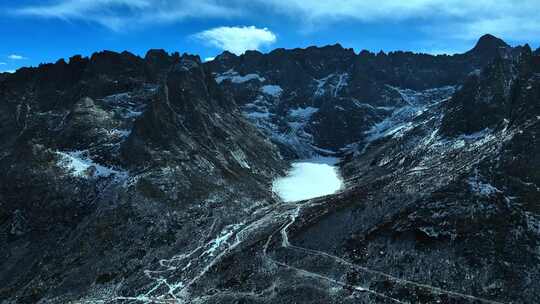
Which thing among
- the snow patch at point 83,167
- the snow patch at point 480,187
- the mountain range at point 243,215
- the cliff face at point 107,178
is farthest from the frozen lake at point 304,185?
the snow patch at point 480,187

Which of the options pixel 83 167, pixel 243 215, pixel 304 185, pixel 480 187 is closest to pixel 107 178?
pixel 83 167

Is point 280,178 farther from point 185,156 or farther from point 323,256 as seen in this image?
point 323,256

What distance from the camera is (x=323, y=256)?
82.6 m

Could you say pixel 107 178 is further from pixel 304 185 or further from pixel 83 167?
pixel 304 185

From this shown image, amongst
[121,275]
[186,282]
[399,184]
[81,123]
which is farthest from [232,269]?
[81,123]

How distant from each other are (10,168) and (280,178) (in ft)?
289

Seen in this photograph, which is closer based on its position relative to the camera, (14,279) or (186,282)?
(186,282)

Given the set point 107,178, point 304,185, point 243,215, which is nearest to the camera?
point 243,215

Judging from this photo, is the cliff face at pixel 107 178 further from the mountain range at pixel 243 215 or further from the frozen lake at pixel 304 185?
the frozen lake at pixel 304 185

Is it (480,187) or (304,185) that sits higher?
(480,187)

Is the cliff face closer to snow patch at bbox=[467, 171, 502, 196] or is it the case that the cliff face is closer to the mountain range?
the mountain range

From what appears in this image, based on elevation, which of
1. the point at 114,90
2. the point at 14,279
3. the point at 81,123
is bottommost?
the point at 14,279

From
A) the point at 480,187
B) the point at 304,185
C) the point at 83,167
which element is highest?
the point at 83,167

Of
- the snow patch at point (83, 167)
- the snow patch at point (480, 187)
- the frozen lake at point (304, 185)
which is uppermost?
the snow patch at point (83, 167)
